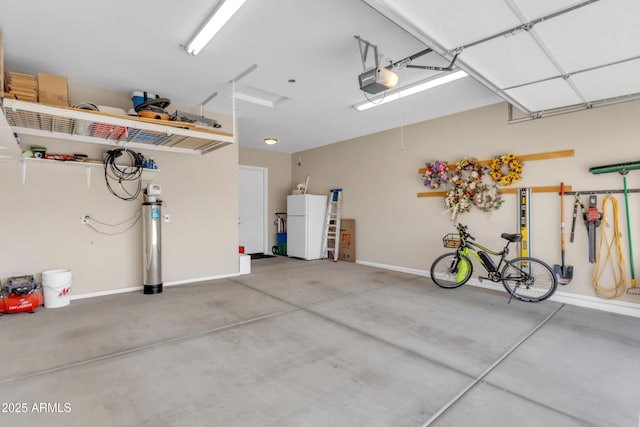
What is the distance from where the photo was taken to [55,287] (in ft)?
12.2

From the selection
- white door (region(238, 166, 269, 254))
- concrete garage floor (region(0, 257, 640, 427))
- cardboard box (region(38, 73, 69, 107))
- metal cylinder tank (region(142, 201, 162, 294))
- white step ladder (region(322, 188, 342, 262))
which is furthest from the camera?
white door (region(238, 166, 269, 254))

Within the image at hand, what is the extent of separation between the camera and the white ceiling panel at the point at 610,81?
9.22 feet

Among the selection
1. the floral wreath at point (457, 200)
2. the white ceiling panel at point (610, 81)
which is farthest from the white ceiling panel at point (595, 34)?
the floral wreath at point (457, 200)

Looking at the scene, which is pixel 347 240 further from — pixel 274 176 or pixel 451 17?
pixel 451 17

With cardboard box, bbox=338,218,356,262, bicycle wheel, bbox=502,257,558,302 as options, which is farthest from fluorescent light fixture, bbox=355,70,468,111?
cardboard box, bbox=338,218,356,262

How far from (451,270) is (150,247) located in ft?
14.9

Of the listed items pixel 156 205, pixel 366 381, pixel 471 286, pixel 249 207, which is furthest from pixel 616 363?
pixel 249 207

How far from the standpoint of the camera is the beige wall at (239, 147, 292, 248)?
26.2 ft

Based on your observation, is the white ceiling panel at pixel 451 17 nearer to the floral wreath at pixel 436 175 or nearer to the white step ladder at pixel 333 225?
the floral wreath at pixel 436 175

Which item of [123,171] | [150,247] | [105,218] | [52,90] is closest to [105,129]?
[52,90]

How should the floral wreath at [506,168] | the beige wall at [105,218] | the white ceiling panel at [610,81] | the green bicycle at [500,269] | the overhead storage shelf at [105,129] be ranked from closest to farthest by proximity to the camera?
the white ceiling panel at [610,81], the overhead storage shelf at [105,129], the beige wall at [105,218], the green bicycle at [500,269], the floral wreath at [506,168]

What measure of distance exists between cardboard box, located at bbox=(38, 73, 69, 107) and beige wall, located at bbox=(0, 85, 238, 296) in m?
0.86

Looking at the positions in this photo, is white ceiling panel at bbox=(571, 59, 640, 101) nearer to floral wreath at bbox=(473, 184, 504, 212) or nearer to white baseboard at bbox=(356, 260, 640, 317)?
floral wreath at bbox=(473, 184, 504, 212)

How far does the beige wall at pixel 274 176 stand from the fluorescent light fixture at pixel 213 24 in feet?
15.6
